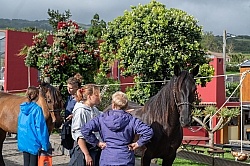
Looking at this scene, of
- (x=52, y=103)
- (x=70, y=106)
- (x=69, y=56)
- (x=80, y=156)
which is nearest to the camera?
(x=80, y=156)

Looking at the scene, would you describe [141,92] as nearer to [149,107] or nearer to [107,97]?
[107,97]

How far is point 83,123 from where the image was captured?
505 centimetres

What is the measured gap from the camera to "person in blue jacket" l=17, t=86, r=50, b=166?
6.15 m

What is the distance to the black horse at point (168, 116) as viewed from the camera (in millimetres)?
5871

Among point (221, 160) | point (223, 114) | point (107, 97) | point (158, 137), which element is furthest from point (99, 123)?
point (223, 114)

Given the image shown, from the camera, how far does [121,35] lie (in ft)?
59.6

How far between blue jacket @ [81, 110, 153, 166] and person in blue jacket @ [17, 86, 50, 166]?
5.13 feet

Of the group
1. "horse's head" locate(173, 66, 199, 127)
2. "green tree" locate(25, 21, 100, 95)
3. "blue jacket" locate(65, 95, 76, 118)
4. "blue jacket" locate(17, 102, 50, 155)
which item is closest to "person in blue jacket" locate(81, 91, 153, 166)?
"horse's head" locate(173, 66, 199, 127)

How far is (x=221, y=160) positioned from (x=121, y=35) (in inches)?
394

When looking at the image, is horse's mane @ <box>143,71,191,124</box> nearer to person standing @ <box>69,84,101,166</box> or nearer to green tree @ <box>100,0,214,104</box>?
person standing @ <box>69,84,101,166</box>

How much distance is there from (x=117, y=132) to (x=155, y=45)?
12469 millimetres

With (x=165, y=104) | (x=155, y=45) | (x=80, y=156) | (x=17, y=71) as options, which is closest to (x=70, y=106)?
(x=165, y=104)

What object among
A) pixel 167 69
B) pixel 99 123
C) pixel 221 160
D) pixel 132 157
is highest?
pixel 167 69

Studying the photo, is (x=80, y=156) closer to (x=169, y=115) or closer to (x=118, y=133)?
(x=118, y=133)
